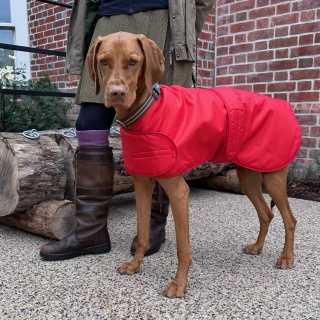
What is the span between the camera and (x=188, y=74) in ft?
8.21

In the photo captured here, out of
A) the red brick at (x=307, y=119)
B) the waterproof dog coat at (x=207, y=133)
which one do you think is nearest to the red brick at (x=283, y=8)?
the red brick at (x=307, y=119)

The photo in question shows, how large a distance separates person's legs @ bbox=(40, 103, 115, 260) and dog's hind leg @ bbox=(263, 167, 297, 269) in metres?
1.00

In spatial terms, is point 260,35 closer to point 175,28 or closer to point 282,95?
point 282,95

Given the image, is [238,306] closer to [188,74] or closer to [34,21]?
[188,74]

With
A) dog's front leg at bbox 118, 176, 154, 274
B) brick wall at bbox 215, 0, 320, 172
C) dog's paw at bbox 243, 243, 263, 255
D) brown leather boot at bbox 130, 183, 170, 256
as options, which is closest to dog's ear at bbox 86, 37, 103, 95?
dog's front leg at bbox 118, 176, 154, 274

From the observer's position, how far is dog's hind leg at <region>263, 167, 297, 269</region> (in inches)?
87.4

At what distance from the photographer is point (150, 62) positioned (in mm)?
1812

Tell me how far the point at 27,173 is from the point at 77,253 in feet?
2.31

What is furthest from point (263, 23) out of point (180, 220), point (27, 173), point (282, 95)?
point (180, 220)

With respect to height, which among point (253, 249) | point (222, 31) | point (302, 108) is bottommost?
point (253, 249)

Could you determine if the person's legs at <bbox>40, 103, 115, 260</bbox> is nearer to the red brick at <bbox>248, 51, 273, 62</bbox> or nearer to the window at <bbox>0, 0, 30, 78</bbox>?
the red brick at <bbox>248, 51, 273, 62</bbox>

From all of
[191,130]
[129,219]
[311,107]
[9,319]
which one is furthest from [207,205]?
[9,319]

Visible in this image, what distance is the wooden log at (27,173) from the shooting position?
2.68 metres

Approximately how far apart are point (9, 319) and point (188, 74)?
1.73 m
